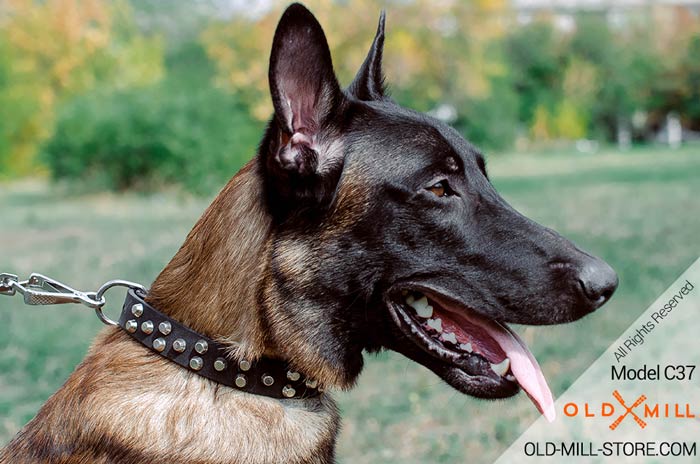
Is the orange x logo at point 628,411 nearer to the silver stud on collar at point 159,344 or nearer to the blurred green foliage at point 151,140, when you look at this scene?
the silver stud on collar at point 159,344

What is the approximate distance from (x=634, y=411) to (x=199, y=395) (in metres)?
3.12

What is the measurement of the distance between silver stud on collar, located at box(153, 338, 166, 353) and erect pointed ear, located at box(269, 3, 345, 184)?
62 cm

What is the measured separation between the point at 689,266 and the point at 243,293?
7.45 m

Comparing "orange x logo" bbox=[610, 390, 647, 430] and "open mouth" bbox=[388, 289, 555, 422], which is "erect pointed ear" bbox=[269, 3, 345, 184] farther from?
"orange x logo" bbox=[610, 390, 647, 430]

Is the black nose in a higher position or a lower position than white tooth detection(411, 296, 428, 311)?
higher

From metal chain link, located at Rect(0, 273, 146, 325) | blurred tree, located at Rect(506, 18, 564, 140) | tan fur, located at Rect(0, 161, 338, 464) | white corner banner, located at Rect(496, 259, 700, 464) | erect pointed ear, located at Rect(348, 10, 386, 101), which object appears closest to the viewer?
tan fur, located at Rect(0, 161, 338, 464)

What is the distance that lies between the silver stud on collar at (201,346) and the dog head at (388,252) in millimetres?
207

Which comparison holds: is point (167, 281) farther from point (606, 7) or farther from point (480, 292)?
point (606, 7)

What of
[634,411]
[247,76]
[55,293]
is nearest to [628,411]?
[634,411]

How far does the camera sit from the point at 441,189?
2.71 meters

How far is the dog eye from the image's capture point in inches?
106

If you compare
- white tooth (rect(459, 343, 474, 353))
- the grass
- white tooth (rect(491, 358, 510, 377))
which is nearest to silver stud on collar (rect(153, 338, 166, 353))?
white tooth (rect(459, 343, 474, 353))

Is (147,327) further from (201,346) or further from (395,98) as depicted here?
(395,98)

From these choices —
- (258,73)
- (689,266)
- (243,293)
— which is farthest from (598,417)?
(258,73)
